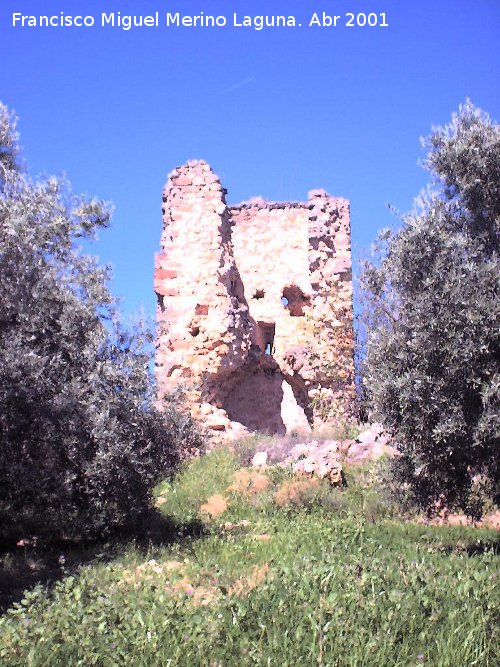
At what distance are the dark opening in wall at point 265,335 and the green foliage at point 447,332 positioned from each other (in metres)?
12.1

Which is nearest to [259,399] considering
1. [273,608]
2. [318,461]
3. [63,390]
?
[318,461]

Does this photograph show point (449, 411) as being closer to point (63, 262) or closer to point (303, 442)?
point (63, 262)

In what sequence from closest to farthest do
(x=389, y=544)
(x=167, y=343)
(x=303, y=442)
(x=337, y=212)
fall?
1. (x=389, y=544)
2. (x=303, y=442)
3. (x=167, y=343)
4. (x=337, y=212)

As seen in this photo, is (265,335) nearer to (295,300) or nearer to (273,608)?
(295,300)

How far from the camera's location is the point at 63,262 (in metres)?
8.98

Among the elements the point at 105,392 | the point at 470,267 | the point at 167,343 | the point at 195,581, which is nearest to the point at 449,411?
the point at 470,267

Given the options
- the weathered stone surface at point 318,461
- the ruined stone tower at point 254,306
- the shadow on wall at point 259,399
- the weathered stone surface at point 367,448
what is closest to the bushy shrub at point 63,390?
the weathered stone surface at point 318,461

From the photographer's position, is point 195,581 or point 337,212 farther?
point 337,212

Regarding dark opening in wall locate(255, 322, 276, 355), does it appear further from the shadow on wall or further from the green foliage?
the green foliage

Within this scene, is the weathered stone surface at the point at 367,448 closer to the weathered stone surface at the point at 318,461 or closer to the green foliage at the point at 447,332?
the weathered stone surface at the point at 318,461

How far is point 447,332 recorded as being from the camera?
7668 millimetres

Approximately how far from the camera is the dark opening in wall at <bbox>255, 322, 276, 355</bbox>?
21672 mm

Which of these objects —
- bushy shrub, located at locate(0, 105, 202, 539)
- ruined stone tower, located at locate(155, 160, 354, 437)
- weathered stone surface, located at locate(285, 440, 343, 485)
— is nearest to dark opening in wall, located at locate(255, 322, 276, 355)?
ruined stone tower, located at locate(155, 160, 354, 437)

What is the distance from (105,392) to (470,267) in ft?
16.7
